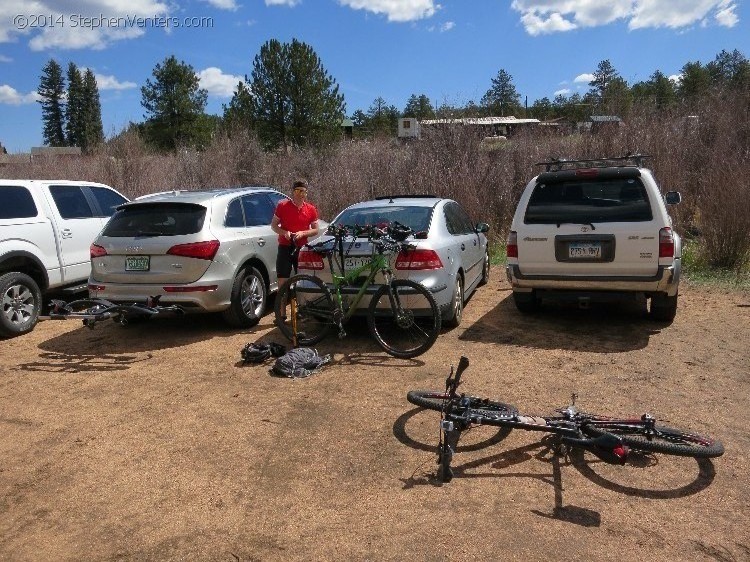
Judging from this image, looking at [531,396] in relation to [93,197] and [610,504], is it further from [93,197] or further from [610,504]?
[93,197]

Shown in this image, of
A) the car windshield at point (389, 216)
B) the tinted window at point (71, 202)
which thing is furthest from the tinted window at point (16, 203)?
the car windshield at point (389, 216)

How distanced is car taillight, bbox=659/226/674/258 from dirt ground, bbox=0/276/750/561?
0.92m

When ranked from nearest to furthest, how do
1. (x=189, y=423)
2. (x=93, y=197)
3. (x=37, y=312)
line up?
(x=189, y=423) → (x=37, y=312) → (x=93, y=197)

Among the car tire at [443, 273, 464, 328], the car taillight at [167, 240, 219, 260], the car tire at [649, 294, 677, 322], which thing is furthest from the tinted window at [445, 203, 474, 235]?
the car taillight at [167, 240, 219, 260]

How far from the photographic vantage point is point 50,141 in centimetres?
9250

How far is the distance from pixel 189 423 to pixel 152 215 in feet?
10.1

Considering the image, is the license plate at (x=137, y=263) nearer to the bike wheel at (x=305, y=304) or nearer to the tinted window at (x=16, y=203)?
the bike wheel at (x=305, y=304)

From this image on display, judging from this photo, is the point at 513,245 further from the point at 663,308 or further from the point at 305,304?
the point at 305,304

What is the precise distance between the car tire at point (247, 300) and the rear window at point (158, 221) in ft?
2.67

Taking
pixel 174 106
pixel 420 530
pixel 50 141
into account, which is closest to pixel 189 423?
pixel 420 530

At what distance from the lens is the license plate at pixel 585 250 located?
622 cm

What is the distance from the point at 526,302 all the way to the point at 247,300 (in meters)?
3.39

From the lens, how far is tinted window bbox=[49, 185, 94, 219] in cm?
793

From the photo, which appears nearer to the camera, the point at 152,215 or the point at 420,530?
the point at 420,530
